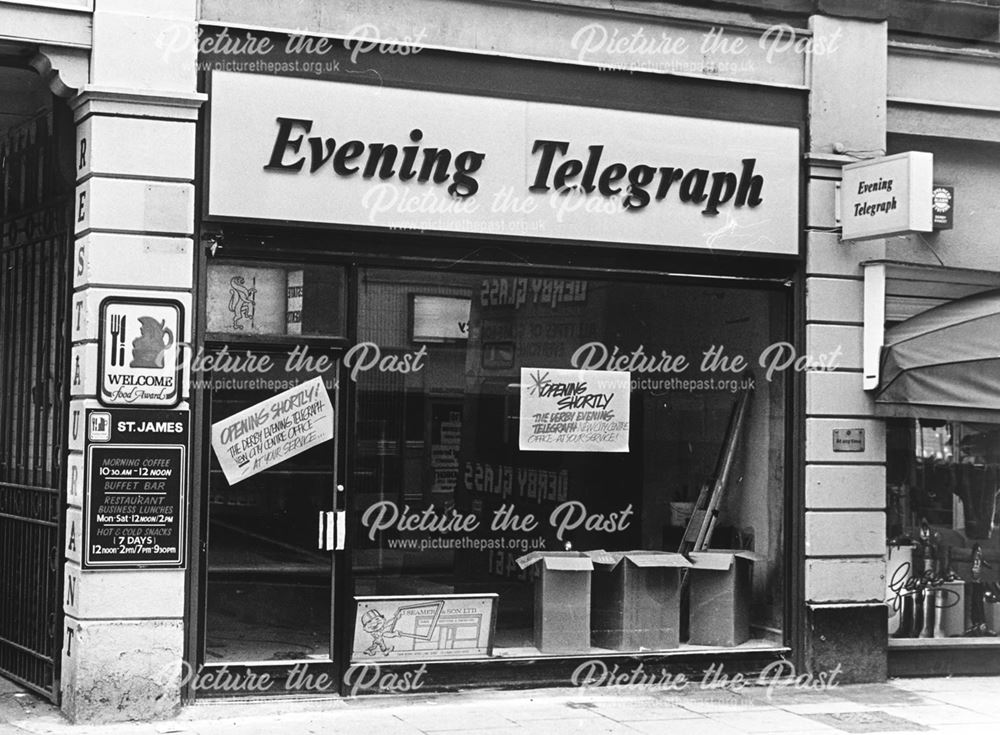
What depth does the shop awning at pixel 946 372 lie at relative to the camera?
10.4 metres

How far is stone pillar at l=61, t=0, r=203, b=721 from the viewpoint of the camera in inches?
342

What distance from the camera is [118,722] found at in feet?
28.5

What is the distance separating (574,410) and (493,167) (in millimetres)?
2011

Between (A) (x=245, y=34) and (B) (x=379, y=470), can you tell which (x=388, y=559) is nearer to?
(B) (x=379, y=470)

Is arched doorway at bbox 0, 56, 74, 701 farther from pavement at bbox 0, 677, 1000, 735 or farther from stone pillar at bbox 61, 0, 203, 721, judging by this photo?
pavement at bbox 0, 677, 1000, 735

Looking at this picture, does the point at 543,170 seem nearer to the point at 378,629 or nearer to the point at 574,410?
the point at 574,410

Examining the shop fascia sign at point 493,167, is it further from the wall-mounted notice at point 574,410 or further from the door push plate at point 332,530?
the door push plate at point 332,530

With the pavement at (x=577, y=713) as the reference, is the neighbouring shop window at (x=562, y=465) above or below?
above

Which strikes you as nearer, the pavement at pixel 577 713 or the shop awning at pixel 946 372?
the pavement at pixel 577 713

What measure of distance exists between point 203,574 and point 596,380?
3.40m

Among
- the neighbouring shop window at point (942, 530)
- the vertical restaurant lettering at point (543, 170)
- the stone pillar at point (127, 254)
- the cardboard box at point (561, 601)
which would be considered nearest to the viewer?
the stone pillar at point (127, 254)

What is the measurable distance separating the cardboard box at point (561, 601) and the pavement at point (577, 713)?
1.25 feet

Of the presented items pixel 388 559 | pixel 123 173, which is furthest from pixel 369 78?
pixel 388 559

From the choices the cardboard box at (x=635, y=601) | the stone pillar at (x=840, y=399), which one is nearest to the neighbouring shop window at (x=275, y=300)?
the cardboard box at (x=635, y=601)
